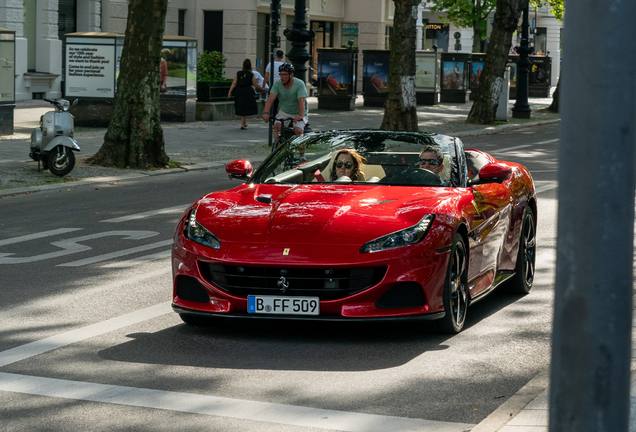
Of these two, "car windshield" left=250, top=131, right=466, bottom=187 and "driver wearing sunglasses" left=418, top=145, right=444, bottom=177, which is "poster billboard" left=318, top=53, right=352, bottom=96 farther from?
"driver wearing sunglasses" left=418, top=145, right=444, bottom=177

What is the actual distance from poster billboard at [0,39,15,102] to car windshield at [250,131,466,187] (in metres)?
13.6

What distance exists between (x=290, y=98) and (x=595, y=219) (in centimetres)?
1563

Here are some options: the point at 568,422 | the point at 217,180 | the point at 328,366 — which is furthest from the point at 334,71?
the point at 568,422

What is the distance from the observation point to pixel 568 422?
2674 millimetres

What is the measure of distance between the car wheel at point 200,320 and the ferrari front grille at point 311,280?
1.72 ft

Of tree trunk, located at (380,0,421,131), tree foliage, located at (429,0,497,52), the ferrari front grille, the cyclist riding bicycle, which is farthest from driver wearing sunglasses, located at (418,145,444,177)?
tree foliage, located at (429,0,497,52)

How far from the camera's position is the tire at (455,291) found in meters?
6.54

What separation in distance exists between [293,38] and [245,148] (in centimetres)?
241

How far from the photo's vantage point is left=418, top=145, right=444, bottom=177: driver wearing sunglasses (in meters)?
7.54

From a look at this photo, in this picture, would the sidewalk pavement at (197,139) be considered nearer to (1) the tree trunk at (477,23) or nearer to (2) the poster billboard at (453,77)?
(2) the poster billboard at (453,77)

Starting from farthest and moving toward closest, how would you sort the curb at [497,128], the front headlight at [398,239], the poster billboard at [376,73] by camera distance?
the poster billboard at [376,73]
the curb at [497,128]
the front headlight at [398,239]

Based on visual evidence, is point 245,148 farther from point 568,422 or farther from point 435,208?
point 568,422

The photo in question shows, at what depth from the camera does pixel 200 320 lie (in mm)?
6859

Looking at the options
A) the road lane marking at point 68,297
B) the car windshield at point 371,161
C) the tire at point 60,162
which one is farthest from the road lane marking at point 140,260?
the tire at point 60,162
